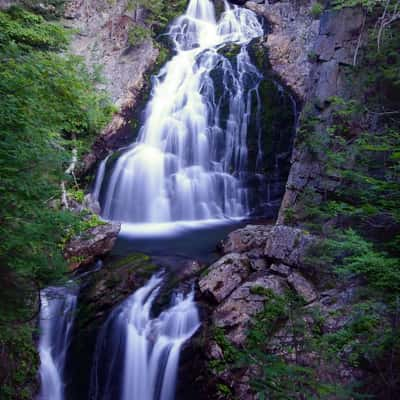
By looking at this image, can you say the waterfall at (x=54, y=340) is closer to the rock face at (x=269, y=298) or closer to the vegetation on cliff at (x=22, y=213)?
the vegetation on cliff at (x=22, y=213)

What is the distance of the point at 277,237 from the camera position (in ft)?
21.2

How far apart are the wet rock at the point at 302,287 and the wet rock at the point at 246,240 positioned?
61.0 inches

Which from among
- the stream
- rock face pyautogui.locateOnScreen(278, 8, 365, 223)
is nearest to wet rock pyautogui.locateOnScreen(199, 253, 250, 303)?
the stream

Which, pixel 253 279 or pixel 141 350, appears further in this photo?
pixel 253 279

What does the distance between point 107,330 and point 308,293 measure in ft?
10.5

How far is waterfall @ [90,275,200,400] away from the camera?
5262 millimetres

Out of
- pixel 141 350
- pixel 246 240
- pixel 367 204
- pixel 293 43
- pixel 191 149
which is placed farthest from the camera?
pixel 293 43

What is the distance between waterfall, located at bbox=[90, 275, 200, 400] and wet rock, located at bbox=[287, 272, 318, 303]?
162cm

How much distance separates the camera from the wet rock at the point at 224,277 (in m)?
6.01

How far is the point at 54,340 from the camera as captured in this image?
19.1 ft

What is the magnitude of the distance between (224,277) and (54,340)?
293cm

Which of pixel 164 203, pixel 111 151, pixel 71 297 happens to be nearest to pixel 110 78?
pixel 111 151

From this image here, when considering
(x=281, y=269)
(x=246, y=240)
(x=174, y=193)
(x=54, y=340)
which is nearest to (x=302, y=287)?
(x=281, y=269)

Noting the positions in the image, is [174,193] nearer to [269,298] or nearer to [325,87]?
[325,87]
